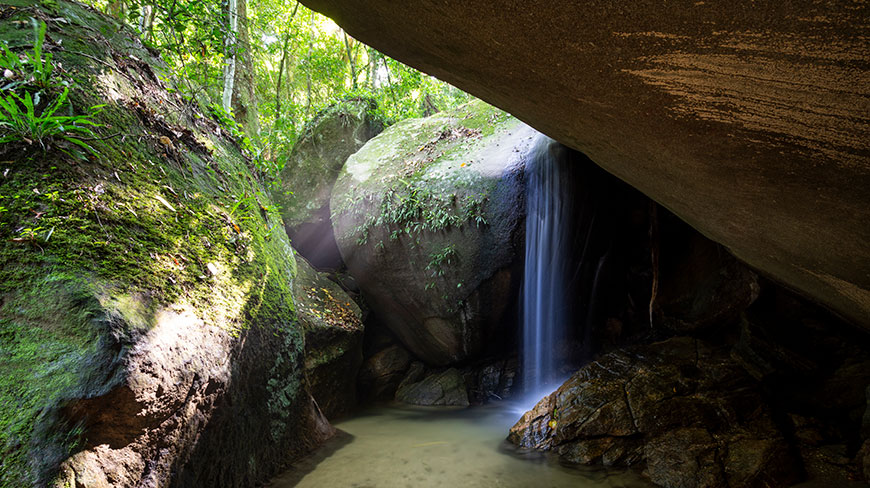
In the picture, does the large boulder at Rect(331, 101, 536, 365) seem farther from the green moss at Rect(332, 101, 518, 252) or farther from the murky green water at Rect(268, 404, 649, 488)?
the murky green water at Rect(268, 404, 649, 488)

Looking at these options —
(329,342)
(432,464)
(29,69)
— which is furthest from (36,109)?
(329,342)

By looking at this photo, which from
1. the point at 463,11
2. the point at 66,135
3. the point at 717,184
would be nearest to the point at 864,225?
the point at 717,184

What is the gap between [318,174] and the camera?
10406 millimetres

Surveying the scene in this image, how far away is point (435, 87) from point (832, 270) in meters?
14.4

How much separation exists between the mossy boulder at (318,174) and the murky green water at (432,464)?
5426 millimetres

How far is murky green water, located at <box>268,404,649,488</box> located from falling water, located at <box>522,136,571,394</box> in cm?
181

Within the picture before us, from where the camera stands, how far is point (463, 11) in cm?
207

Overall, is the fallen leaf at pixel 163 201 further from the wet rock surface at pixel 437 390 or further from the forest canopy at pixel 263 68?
the wet rock surface at pixel 437 390

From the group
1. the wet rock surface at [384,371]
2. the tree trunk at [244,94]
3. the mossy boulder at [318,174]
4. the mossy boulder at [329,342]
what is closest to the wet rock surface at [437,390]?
the wet rock surface at [384,371]

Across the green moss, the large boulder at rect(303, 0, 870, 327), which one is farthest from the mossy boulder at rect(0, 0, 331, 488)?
the green moss

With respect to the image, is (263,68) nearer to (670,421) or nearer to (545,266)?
(545,266)

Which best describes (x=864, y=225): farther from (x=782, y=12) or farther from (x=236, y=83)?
(x=236, y=83)

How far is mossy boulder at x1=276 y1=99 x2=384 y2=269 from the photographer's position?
33.2 feet

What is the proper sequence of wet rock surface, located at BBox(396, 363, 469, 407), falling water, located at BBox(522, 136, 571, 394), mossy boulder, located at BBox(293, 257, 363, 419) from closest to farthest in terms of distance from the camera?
mossy boulder, located at BBox(293, 257, 363, 419)
falling water, located at BBox(522, 136, 571, 394)
wet rock surface, located at BBox(396, 363, 469, 407)
